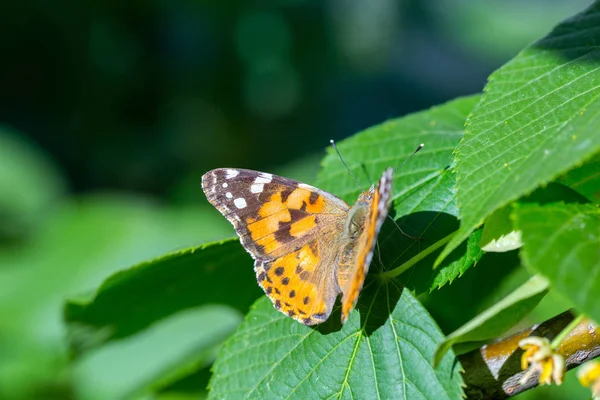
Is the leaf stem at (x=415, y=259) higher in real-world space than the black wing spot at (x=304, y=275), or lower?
lower

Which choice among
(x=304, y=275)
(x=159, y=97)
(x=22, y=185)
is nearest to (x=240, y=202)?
(x=304, y=275)

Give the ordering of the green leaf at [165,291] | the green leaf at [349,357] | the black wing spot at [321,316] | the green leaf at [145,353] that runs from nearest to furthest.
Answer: the green leaf at [349,357] → the black wing spot at [321,316] → the green leaf at [165,291] → the green leaf at [145,353]

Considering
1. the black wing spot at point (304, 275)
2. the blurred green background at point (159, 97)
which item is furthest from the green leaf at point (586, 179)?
the blurred green background at point (159, 97)

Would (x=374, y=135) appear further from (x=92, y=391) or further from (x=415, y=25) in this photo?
(x=415, y=25)

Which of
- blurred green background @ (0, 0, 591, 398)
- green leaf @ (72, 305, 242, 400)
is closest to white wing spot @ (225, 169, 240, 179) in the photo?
green leaf @ (72, 305, 242, 400)

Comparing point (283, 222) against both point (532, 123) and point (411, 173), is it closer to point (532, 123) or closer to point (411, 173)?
point (411, 173)

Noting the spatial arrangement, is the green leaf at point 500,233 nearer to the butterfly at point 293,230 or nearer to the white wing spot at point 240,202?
the butterfly at point 293,230

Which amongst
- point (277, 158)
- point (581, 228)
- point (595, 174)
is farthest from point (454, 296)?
point (277, 158)
